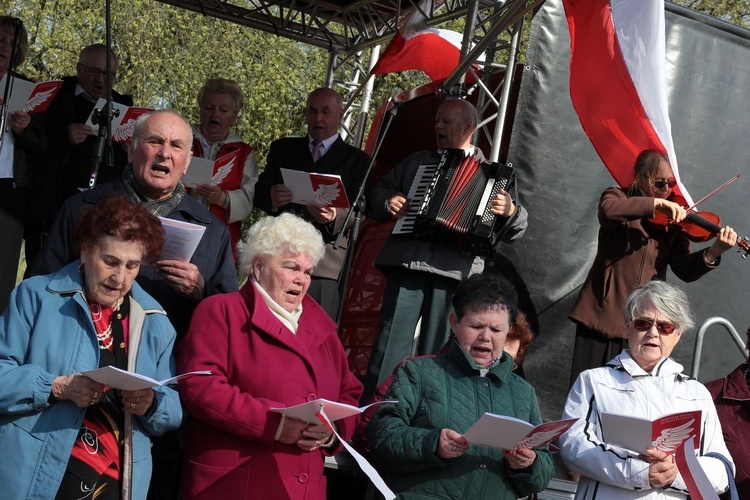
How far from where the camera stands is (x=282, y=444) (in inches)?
159

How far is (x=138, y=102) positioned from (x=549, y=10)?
15224mm

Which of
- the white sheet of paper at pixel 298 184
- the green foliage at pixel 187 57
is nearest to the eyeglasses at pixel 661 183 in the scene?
the white sheet of paper at pixel 298 184

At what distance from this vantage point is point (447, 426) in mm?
4109

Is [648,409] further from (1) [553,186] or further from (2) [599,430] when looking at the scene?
(1) [553,186]

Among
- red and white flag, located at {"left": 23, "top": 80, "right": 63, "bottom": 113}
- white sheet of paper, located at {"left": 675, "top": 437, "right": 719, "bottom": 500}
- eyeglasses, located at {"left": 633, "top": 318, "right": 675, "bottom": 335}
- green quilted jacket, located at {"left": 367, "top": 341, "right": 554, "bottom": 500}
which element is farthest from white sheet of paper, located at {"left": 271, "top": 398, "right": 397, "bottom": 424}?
red and white flag, located at {"left": 23, "top": 80, "right": 63, "bottom": 113}

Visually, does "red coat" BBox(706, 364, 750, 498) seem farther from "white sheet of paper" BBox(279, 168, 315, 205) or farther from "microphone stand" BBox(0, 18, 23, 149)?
"microphone stand" BBox(0, 18, 23, 149)

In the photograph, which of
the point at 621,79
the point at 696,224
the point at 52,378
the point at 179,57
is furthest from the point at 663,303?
the point at 179,57

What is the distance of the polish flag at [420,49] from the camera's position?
9828 mm

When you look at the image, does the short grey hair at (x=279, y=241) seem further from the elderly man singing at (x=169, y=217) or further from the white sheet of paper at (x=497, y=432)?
Result: the white sheet of paper at (x=497, y=432)

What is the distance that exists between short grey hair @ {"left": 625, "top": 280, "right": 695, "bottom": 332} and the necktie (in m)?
2.86

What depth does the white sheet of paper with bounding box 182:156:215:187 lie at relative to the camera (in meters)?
6.12

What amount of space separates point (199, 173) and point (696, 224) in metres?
2.90

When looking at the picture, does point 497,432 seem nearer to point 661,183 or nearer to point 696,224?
point 696,224

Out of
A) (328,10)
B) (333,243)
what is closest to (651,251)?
(333,243)
